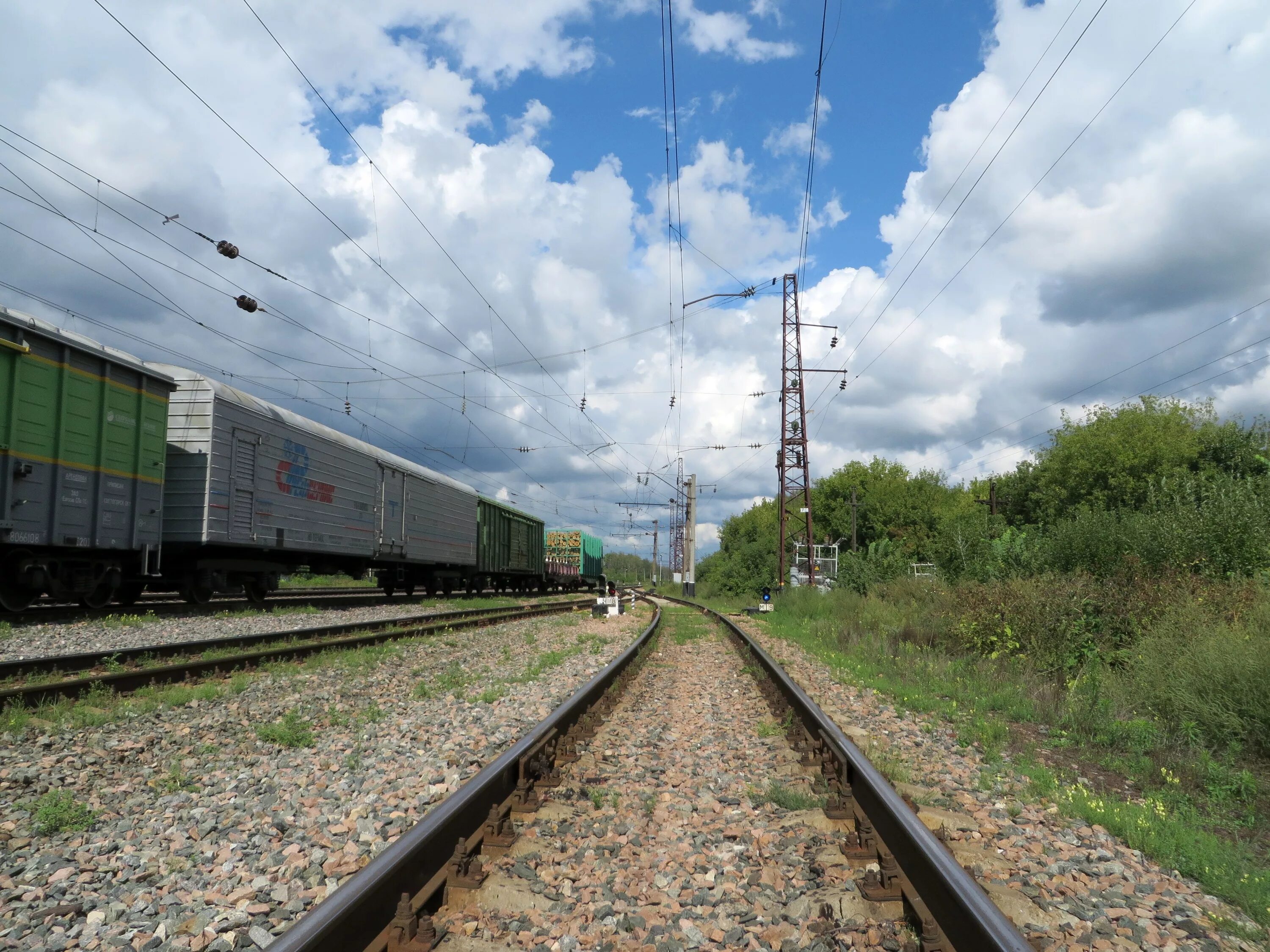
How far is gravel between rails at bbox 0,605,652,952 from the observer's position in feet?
10.0

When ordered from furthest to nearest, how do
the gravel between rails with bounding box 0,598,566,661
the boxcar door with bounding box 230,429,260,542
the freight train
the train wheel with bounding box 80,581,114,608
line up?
1. the boxcar door with bounding box 230,429,260,542
2. the train wheel with bounding box 80,581,114,608
3. the freight train
4. the gravel between rails with bounding box 0,598,566,661

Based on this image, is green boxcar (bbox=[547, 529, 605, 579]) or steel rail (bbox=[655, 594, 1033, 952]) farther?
green boxcar (bbox=[547, 529, 605, 579])

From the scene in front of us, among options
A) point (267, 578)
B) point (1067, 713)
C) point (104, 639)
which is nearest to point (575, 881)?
point (1067, 713)

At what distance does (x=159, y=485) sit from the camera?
13.6 meters

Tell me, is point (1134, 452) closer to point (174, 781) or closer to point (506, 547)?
point (506, 547)

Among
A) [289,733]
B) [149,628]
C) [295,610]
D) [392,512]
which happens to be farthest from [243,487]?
[289,733]

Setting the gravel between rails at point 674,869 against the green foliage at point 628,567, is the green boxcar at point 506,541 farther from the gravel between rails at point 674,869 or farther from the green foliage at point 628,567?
the green foliage at point 628,567

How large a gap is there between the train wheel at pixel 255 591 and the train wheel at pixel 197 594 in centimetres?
100

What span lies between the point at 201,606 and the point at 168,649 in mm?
7207

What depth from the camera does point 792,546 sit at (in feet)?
134

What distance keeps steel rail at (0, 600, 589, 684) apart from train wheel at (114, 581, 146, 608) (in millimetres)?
3343

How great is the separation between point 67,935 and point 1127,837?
482cm

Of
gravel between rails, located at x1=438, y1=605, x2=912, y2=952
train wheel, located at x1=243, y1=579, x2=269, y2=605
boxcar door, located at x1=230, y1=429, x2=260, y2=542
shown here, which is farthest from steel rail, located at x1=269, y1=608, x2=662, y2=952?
train wheel, located at x1=243, y1=579, x2=269, y2=605

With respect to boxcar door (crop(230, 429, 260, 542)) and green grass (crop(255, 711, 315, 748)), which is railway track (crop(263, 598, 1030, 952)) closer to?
green grass (crop(255, 711, 315, 748))
